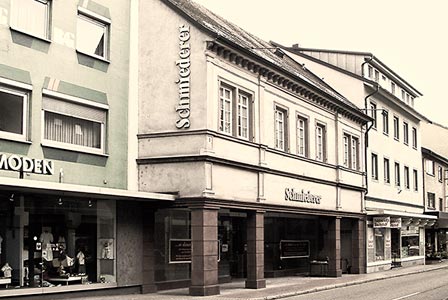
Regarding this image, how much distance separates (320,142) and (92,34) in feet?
44.7

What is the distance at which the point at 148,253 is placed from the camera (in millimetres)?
23156

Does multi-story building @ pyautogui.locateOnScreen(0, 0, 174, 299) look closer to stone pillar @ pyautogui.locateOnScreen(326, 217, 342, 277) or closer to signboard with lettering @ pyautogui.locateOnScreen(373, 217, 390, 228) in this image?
stone pillar @ pyautogui.locateOnScreen(326, 217, 342, 277)

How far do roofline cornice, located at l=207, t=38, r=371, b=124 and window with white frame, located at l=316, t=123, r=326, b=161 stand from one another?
3.22 ft

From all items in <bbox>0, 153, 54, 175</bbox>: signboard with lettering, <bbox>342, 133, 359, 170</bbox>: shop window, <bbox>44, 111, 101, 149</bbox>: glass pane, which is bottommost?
<bbox>0, 153, 54, 175</bbox>: signboard with lettering

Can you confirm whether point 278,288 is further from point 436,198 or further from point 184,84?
point 436,198

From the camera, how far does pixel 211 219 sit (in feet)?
73.9

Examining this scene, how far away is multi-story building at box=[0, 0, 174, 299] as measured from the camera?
1888 cm

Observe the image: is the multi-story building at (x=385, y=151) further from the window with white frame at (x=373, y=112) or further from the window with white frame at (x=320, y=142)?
the window with white frame at (x=320, y=142)

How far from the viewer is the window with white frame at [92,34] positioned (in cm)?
2134

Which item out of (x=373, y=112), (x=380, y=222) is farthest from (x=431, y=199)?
(x=380, y=222)

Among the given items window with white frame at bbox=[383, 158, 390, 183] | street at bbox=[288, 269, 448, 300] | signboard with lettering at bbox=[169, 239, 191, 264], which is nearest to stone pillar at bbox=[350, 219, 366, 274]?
street at bbox=[288, 269, 448, 300]

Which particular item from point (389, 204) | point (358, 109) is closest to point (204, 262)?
point (358, 109)

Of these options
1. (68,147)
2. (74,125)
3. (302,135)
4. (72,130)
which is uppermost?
(302,135)

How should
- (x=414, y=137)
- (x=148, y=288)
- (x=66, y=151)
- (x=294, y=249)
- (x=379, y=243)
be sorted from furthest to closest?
1. (x=414, y=137)
2. (x=379, y=243)
3. (x=294, y=249)
4. (x=148, y=288)
5. (x=66, y=151)
